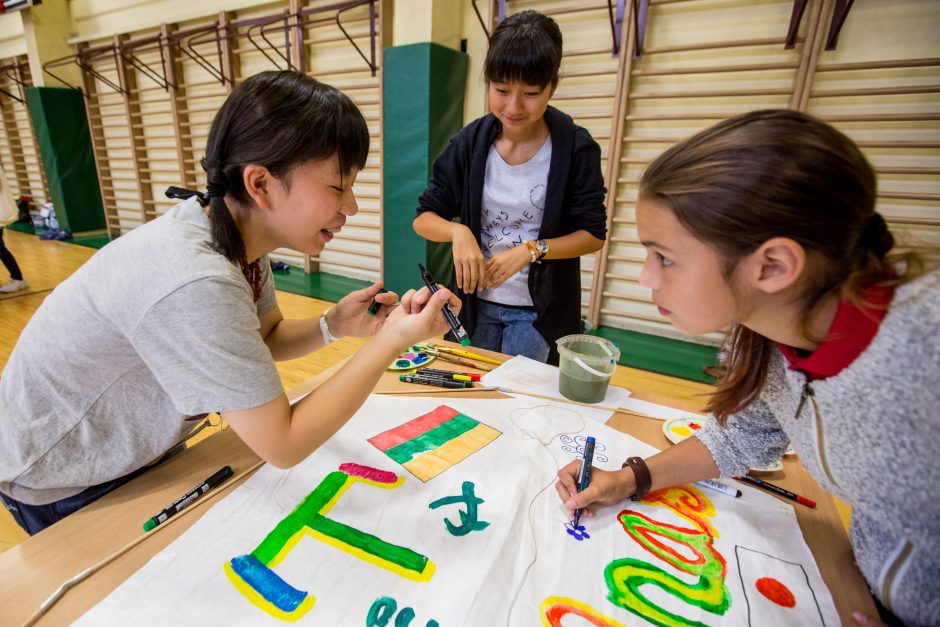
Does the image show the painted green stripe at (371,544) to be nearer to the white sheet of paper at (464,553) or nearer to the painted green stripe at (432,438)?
the white sheet of paper at (464,553)

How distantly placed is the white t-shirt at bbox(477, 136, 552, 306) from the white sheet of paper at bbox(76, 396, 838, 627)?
616 mm

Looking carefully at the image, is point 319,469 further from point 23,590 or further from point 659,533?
point 659,533

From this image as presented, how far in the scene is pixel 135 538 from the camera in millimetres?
583

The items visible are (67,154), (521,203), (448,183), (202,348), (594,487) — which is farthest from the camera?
(67,154)

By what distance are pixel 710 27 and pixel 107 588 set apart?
3152 mm

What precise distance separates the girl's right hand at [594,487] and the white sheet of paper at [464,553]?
0.06 ft

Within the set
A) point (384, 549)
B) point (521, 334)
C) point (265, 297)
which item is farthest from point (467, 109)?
point (384, 549)

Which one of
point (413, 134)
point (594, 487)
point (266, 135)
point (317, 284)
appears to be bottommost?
point (317, 284)

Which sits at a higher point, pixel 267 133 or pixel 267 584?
pixel 267 133

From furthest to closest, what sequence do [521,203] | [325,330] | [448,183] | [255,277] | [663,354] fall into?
[663,354] < [448,183] < [521,203] < [325,330] < [255,277]

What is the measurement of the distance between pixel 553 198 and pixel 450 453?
75cm

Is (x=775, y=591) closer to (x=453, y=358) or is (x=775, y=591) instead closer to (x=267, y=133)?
(x=453, y=358)

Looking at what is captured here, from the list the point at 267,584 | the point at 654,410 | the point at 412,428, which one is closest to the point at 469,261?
the point at 412,428

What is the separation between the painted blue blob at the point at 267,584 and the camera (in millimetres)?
508
